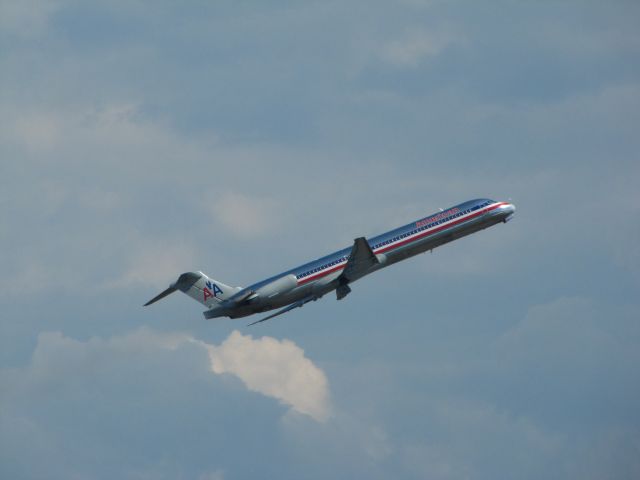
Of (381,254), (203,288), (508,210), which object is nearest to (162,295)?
(203,288)

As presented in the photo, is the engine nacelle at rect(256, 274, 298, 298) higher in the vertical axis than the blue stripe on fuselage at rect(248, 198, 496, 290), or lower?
lower

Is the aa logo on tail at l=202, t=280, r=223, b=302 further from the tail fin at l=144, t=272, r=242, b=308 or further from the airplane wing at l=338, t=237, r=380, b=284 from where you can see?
the airplane wing at l=338, t=237, r=380, b=284

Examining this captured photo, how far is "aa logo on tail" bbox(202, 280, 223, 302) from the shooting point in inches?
4262

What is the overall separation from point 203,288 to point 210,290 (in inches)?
31.0

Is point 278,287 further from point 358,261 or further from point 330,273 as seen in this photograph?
point 358,261

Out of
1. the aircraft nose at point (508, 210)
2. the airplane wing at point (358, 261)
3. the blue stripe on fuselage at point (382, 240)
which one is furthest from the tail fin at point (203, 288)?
the aircraft nose at point (508, 210)

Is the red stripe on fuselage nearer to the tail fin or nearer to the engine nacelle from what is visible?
the engine nacelle

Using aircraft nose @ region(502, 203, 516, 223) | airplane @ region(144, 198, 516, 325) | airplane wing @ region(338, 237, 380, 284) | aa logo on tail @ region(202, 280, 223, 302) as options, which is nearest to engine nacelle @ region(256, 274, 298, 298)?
airplane @ region(144, 198, 516, 325)

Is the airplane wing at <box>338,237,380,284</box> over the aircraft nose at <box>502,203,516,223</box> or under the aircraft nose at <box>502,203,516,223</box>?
under

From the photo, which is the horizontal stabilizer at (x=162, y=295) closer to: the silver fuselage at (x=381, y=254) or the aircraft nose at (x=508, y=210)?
the silver fuselage at (x=381, y=254)

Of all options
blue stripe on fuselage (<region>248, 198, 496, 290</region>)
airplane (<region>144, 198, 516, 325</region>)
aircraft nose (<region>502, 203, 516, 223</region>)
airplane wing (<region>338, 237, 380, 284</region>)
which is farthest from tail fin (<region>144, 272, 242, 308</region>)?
aircraft nose (<region>502, 203, 516, 223</region>)

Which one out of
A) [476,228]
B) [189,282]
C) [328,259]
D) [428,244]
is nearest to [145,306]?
[189,282]

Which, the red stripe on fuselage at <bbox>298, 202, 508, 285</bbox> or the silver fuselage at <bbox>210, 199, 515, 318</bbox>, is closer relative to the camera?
the silver fuselage at <bbox>210, 199, 515, 318</bbox>

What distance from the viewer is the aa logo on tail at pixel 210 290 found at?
355ft
